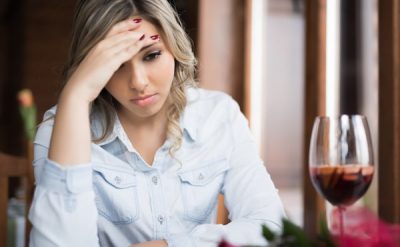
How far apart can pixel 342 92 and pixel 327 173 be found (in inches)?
304

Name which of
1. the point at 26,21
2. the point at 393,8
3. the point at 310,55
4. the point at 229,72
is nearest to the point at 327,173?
the point at 393,8

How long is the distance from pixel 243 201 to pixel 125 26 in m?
0.50

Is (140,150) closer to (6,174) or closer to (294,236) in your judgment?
(6,174)

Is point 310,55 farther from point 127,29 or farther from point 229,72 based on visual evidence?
point 127,29

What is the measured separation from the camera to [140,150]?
1534mm

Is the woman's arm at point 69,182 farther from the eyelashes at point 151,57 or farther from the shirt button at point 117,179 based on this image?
the shirt button at point 117,179

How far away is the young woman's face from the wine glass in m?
0.52

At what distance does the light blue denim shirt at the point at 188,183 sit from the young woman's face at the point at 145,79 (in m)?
0.15

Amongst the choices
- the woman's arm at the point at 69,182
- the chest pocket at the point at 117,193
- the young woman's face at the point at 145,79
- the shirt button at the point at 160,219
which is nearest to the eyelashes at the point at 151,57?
the young woman's face at the point at 145,79

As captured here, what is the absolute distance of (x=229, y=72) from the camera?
12.5 ft

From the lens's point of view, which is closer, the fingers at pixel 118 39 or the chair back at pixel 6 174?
the fingers at pixel 118 39

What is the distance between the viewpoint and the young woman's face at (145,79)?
134 cm

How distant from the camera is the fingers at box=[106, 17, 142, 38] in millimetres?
1347

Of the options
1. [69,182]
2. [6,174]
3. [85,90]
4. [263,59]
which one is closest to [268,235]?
[69,182]
